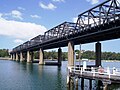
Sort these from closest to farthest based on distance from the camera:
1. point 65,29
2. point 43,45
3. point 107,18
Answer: point 107,18, point 65,29, point 43,45

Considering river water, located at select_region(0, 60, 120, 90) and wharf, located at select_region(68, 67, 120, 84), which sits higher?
wharf, located at select_region(68, 67, 120, 84)

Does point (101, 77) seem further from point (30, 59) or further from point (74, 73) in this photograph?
point (30, 59)

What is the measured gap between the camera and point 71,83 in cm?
4878

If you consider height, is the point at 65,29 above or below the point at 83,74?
above

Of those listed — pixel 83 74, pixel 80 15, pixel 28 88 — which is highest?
pixel 80 15

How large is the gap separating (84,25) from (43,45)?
66.3 metres

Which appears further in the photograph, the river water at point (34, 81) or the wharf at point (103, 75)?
the river water at point (34, 81)

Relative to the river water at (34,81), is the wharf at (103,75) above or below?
above

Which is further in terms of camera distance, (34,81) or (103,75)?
(34,81)

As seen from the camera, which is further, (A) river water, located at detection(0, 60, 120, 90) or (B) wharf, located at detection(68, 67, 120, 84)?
(A) river water, located at detection(0, 60, 120, 90)

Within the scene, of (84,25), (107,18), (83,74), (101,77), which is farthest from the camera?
(84,25)

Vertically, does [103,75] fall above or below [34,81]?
above

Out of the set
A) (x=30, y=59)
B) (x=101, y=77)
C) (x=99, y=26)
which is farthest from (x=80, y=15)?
(x=30, y=59)

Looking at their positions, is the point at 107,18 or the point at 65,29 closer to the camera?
the point at 107,18
